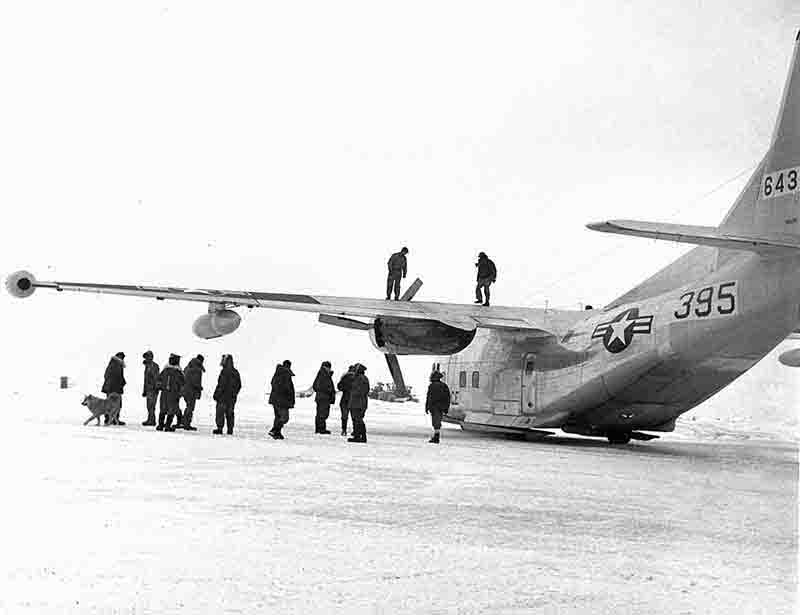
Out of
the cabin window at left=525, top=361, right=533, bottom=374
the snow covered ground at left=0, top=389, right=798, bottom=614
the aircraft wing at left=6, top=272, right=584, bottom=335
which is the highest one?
the aircraft wing at left=6, top=272, right=584, bottom=335

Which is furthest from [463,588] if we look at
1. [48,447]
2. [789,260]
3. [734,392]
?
[734,392]

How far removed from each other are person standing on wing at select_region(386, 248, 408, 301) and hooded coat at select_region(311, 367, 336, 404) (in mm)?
2333

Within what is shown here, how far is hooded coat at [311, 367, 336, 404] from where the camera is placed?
17.7 metres

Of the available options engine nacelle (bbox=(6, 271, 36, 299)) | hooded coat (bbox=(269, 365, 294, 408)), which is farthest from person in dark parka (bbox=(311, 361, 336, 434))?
engine nacelle (bbox=(6, 271, 36, 299))

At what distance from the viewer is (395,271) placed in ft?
62.1

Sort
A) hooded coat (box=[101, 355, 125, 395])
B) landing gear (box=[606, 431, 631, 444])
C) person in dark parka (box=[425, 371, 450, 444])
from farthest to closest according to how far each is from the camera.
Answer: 1. landing gear (box=[606, 431, 631, 444])
2. hooded coat (box=[101, 355, 125, 395])
3. person in dark parka (box=[425, 371, 450, 444])

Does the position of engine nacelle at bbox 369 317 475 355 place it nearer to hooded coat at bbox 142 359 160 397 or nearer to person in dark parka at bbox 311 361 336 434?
person in dark parka at bbox 311 361 336 434

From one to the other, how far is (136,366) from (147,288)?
40823mm

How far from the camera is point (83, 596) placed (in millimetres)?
4324

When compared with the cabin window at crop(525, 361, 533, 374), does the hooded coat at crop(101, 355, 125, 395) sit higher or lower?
lower

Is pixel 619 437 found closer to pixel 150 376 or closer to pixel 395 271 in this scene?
pixel 395 271

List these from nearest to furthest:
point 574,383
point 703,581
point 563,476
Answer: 1. point 703,581
2. point 563,476
3. point 574,383

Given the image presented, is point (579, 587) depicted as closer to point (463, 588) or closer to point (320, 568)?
point (463, 588)

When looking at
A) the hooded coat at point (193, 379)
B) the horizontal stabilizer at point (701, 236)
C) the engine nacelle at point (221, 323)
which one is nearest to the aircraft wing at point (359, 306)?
the engine nacelle at point (221, 323)
